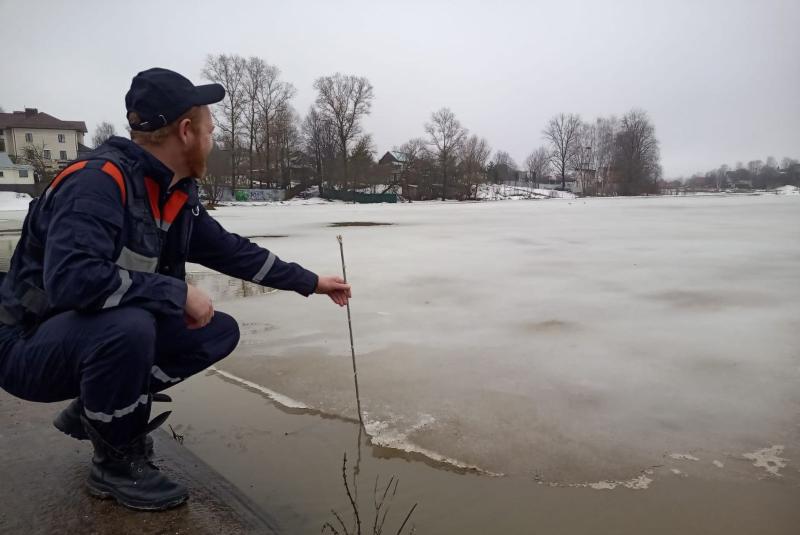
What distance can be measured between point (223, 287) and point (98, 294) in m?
5.79

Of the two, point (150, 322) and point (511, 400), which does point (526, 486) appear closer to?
point (511, 400)

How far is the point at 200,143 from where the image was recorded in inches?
82.4

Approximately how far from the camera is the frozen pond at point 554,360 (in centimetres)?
276

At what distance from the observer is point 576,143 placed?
287ft

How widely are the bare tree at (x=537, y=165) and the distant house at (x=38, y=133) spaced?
74110mm

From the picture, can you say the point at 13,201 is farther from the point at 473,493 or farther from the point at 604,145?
the point at 604,145

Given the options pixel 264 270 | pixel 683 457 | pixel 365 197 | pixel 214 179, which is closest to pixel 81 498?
pixel 264 270

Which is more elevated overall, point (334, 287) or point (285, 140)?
point (285, 140)

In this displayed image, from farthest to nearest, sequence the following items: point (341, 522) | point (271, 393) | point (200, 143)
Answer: point (271, 393)
point (200, 143)
point (341, 522)

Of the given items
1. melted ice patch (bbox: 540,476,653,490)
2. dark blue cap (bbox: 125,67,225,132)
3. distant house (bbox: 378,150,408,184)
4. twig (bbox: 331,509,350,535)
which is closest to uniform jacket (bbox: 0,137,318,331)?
dark blue cap (bbox: 125,67,225,132)

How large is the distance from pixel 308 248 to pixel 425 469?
9.30 meters

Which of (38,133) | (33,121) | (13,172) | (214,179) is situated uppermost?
(33,121)

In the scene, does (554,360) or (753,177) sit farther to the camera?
(753,177)

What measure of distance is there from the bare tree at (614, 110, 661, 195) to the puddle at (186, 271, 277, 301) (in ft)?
258
